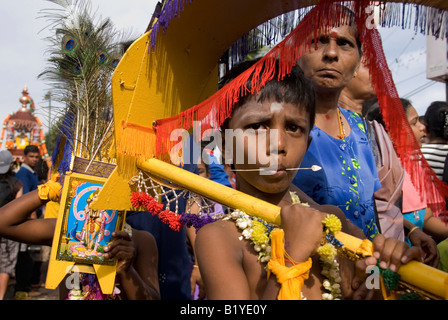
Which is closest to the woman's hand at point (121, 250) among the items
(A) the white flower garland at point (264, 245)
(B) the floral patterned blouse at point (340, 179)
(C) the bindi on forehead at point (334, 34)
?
(A) the white flower garland at point (264, 245)

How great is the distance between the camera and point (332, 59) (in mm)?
2232

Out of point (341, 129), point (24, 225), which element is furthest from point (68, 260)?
point (341, 129)

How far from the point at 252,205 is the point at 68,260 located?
109 centimetres

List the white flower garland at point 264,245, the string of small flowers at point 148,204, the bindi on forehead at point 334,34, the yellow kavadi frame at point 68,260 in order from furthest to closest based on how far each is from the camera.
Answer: the bindi on forehead at point 334,34
the yellow kavadi frame at point 68,260
the string of small flowers at point 148,204
the white flower garland at point 264,245

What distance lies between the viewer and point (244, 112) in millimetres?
1765

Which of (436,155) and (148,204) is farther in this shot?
(436,155)

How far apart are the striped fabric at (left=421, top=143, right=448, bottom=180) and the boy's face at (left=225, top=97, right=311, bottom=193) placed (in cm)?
230

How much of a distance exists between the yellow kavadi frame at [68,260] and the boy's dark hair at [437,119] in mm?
3177

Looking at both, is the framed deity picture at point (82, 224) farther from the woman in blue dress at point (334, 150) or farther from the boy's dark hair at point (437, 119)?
the boy's dark hair at point (437, 119)

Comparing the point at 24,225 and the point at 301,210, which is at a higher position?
the point at 301,210

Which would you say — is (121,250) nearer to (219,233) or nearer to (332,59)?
(219,233)

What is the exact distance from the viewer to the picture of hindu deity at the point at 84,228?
213 cm
